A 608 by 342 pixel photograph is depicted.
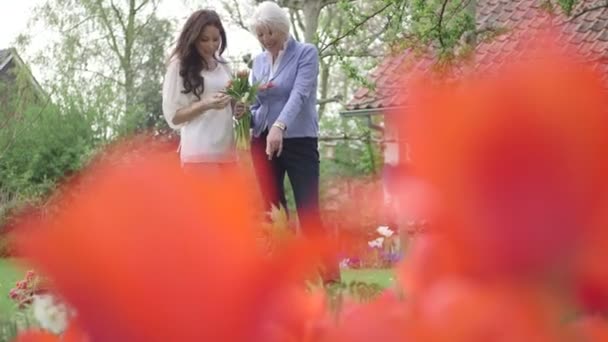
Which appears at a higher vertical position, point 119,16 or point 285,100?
point 285,100

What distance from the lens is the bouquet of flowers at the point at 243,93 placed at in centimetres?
330

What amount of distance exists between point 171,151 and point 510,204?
89 mm

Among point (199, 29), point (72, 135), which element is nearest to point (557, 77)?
point (199, 29)

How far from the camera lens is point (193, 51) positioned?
277cm

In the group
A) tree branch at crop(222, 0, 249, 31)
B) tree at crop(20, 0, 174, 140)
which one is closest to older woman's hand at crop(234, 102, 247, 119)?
tree branch at crop(222, 0, 249, 31)

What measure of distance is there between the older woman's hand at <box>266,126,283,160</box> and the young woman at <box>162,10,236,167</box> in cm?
12

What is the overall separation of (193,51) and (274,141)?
0.48 meters

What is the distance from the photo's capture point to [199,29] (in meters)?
3.03

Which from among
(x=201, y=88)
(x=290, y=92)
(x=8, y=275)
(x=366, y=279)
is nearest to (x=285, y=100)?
(x=290, y=92)

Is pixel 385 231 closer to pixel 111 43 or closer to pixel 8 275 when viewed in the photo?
pixel 8 275

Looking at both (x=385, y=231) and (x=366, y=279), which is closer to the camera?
(x=385, y=231)

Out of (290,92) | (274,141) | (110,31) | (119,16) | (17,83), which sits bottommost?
(17,83)

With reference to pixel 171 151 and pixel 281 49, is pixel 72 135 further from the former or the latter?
pixel 171 151

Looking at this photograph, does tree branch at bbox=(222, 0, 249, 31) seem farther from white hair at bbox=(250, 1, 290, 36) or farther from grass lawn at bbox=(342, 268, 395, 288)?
grass lawn at bbox=(342, 268, 395, 288)
